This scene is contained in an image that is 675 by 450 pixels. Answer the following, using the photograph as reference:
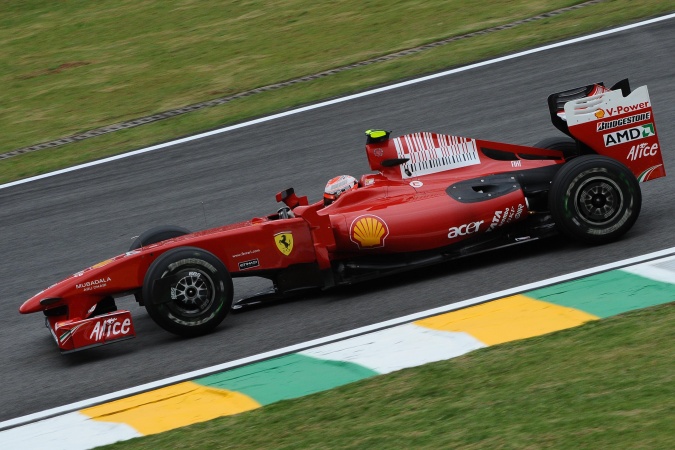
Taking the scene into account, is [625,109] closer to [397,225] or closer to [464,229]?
[464,229]

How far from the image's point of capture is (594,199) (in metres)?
8.16

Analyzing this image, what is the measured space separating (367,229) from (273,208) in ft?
9.87

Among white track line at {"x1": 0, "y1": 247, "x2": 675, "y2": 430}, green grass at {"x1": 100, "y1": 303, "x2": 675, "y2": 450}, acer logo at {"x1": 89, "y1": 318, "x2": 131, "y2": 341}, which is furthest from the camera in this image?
acer logo at {"x1": 89, "y1": 318, "x2": 131, "y2": 341}

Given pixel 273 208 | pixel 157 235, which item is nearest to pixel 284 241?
pixel 157 235

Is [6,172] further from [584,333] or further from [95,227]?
[584,333]

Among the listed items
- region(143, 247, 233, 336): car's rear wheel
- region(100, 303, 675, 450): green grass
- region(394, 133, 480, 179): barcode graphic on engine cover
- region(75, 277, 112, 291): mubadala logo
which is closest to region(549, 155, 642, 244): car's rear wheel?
region(394, 133, 480, 179): barcode graphic on engine cover

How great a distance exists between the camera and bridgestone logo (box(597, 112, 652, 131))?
8.48 meters

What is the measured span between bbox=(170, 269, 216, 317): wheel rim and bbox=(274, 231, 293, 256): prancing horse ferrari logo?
0.63 m

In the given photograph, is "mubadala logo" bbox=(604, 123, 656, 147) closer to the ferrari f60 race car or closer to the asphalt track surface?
the ferrari f60 race car

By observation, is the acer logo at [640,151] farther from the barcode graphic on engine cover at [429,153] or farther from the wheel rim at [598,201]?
the barcode graphic on engine cover at [429,153]

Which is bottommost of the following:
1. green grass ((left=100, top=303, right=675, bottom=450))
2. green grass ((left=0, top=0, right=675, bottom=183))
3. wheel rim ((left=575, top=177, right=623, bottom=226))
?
green grass ((left=100, top=303, right=675, bottom=450))

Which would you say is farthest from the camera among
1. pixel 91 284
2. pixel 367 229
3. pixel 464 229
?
pixel 464 229

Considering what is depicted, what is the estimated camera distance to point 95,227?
1112cm

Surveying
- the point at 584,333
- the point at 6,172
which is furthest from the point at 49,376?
the point at 6,172
